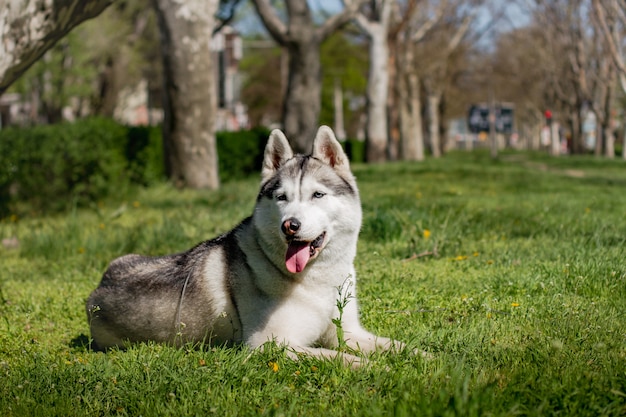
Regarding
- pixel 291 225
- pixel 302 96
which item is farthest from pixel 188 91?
pixel 291 225

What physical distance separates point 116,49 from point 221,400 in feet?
95.9

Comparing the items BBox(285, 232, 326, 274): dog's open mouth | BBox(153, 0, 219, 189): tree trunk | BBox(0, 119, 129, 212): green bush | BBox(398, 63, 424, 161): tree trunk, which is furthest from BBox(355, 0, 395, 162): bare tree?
BBox(285, 232, 326, 274): dog's open mouth

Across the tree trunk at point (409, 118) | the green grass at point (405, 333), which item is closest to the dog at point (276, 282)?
the green grass at point (405, 333)

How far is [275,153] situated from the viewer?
479cm

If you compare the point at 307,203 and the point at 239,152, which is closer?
the point at 307,203

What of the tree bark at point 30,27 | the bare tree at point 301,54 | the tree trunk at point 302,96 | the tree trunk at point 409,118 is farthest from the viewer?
the tree trunk at point 409,118

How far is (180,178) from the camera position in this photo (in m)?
15.7

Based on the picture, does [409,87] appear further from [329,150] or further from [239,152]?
[329,150]

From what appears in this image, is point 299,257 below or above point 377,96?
below

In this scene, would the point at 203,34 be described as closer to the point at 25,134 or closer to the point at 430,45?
the point at 25,134

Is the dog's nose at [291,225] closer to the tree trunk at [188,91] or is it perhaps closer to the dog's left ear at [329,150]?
the dog's left ear at [329,150]

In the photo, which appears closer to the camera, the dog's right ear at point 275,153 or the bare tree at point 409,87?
the dog's right ear at point 275,153

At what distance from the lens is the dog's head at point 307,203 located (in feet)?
14.1

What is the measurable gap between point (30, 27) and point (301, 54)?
1373cm
